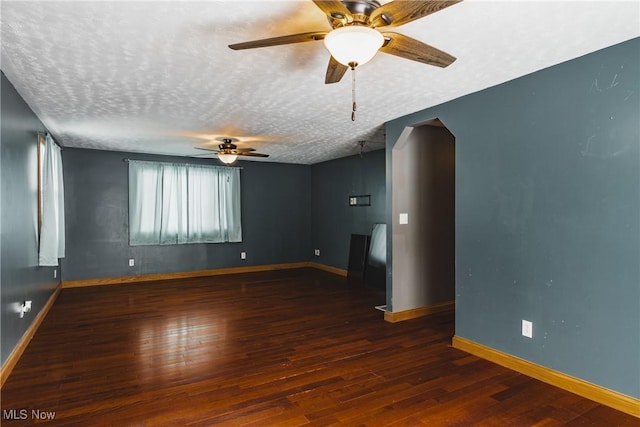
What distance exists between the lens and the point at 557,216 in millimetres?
2623

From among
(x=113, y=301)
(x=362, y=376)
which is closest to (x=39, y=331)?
(x=113, y=301)

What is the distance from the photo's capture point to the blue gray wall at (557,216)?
2.27 meters

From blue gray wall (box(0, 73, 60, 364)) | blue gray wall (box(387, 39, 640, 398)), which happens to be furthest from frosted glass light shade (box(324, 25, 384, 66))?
blue gray wall (box(0, 73, 60, 364))

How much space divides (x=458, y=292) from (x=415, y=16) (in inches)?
103

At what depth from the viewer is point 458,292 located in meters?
3.38

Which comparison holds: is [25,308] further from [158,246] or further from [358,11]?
[358,11]

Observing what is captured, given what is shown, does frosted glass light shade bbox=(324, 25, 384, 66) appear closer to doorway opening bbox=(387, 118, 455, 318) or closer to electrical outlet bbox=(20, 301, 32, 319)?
doorway opening bbox=(387, 118, 455, 318)

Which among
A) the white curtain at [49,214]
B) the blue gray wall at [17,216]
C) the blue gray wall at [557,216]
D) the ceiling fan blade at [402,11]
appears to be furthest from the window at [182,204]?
the ceiling fan blade at [402,11]

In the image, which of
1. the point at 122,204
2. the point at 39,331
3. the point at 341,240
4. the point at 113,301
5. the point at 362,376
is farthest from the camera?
the point at 341,240

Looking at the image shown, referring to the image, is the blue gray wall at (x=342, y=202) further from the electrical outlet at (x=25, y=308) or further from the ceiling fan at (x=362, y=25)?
the electrical outlet at (x=25, y=308)

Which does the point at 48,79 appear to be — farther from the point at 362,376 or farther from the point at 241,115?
the point at 362,376

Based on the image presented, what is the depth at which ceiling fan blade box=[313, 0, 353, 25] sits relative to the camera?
1446mm

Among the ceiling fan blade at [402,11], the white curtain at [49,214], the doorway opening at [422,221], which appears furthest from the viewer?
the doorway opening at [422,221]

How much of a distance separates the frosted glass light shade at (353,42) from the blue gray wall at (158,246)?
5.73 m
